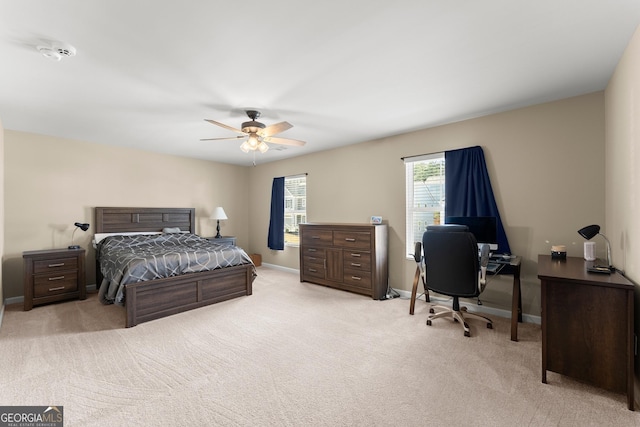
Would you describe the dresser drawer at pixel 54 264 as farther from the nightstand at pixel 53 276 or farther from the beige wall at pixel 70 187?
the beige wall at pixel 70 187

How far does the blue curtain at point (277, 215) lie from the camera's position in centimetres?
628

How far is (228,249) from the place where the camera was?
4328mm

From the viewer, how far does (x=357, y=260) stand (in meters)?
4.43

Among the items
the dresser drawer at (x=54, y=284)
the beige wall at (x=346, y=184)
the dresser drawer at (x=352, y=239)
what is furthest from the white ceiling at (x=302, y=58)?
the dresser drawer at (x=54, y=284)

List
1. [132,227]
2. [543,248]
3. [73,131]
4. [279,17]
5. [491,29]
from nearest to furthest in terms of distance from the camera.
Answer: [279,17]
[491,29]
[543,248]
[73,131]
[132,227]

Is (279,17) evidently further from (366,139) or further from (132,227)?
(132,227)

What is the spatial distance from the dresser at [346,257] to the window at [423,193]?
453 mm

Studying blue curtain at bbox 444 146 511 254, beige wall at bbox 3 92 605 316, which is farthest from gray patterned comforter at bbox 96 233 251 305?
blue curtain at bbox 444 146 511 254

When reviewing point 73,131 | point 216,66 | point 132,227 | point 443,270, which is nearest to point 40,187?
point 73,131

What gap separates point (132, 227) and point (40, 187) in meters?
1.36

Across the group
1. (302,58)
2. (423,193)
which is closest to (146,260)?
(302,58)

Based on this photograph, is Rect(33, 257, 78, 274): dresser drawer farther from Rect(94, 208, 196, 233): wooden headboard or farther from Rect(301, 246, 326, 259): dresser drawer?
Rect(301, 246, 326, 259): dresser drawer

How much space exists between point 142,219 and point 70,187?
1142mm

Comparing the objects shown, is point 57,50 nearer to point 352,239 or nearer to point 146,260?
point 146,260
